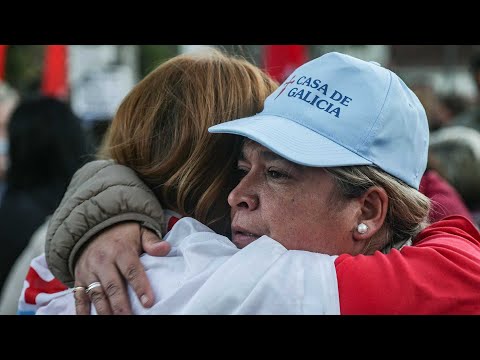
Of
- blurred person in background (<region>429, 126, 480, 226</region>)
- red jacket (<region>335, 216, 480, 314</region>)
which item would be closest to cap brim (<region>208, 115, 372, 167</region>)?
red jacket (<region>335, 216, 480, 314</region>)

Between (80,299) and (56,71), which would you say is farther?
(56,71)

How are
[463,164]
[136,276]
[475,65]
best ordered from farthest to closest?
[475,65] → [463,164] → [136,276]

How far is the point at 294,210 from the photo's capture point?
62.4 inches

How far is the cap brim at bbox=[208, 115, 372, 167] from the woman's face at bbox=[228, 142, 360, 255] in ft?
0.17

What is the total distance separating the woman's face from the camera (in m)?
1.58

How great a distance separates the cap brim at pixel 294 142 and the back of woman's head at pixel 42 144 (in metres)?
1.99

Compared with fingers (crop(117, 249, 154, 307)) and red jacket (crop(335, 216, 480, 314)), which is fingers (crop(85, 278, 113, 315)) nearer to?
fingers (crop(117, 249, 154, 307))

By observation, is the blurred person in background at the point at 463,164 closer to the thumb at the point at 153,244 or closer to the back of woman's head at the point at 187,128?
the back of woman's head at the point at 187,128

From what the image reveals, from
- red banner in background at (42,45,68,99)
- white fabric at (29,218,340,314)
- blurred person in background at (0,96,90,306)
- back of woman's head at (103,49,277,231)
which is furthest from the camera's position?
red banner in background at (42,45,68,99)

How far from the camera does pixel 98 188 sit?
1672mm

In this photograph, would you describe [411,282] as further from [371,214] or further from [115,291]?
[115,291]

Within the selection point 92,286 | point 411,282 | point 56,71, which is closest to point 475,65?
point 56,71

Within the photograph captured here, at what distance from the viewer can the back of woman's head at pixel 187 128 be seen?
1.72 meters

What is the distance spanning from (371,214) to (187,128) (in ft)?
1.66
